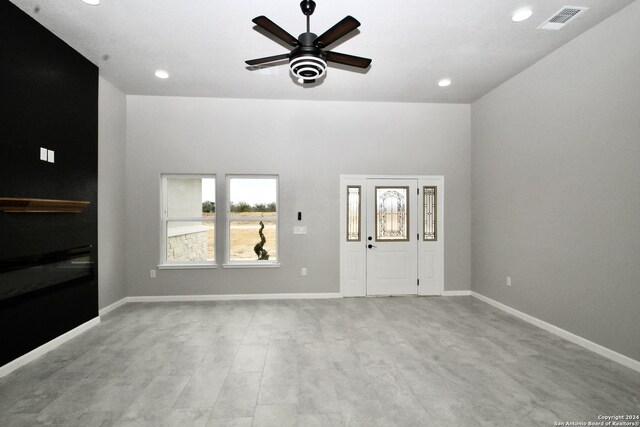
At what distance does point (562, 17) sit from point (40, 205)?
5412 millimetres

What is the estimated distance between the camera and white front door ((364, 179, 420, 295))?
16.7 feet

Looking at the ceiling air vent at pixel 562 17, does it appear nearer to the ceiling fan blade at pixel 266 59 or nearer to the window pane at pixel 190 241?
the ceiling fan blade at pixel 266 59

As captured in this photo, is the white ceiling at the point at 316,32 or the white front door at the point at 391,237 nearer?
the white ceiling at the point at 316,32

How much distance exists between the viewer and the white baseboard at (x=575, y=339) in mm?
2723

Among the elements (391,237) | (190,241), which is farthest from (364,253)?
(190,241)

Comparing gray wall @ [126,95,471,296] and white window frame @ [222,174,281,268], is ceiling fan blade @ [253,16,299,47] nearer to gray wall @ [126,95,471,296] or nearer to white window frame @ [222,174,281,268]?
gray wall @ [126,95,471,296]

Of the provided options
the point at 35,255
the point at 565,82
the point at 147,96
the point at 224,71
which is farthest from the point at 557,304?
the point at 147,96

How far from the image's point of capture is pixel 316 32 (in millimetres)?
3113

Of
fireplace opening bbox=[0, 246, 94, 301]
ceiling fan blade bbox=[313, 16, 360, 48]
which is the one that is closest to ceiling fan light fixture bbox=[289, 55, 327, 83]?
ceiling fan blade bbox=[313, 16, 360, 48]

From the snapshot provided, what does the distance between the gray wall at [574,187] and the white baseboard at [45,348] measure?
566 cm

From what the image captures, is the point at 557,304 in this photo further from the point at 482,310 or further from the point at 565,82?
the point at 565,82

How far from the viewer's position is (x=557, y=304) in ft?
11.4

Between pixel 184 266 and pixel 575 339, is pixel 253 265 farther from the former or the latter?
pixel 575 339

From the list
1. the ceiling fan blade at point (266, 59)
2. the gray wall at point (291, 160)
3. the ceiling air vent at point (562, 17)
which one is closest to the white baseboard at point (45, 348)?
the gray wall at point (291, 160)
